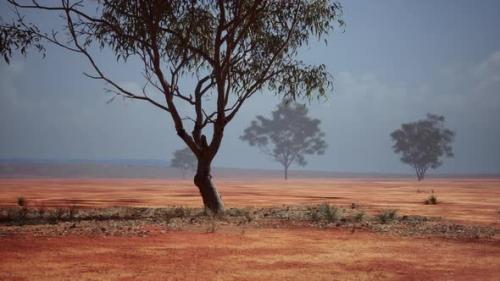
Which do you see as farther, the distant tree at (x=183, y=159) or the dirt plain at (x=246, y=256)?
the distant tree at (x=183, y=159)

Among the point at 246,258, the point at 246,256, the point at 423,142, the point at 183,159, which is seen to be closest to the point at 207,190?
the point at 246,256

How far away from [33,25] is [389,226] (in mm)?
14700

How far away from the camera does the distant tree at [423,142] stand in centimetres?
9231

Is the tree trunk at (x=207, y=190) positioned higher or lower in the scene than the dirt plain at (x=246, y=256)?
higher

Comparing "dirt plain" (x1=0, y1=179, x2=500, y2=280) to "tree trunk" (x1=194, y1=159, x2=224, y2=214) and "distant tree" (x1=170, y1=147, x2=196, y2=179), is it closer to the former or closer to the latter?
"tree trunk" (x1=194, y1=159, x2=224, y2=214)

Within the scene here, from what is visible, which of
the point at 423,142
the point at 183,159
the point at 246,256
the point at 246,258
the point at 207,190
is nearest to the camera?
the point at 246,258

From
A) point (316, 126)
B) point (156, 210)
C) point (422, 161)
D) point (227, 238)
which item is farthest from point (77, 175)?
point (227, 238)

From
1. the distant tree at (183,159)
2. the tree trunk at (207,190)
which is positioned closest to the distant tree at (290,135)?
the distant tree at (183,159)

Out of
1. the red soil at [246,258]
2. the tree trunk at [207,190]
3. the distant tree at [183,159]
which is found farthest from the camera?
the distant tree at [183,159]

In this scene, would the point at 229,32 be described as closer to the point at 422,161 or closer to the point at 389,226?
the point at 389,226

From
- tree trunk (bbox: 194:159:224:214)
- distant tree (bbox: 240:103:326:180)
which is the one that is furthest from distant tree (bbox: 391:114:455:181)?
tree trunk (bbox: 194:159:224:214)

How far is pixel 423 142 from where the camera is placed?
304ft

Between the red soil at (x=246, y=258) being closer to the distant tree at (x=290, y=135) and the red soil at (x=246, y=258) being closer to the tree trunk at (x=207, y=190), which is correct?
the tree trunk at (x=207, y=190)

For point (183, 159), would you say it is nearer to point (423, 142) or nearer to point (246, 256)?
point (423, 142)
